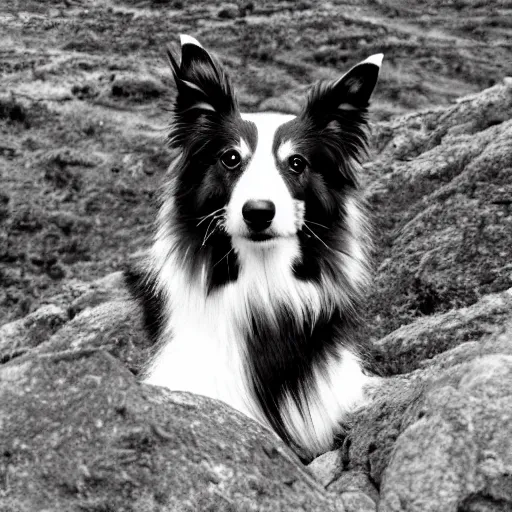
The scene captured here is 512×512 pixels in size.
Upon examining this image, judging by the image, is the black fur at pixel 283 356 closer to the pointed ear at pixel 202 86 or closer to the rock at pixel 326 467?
the rock at pixel 326 467

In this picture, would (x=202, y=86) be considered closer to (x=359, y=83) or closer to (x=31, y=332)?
(x=359, y=83)

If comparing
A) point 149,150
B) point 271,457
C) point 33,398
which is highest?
point 33,398

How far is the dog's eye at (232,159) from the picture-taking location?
426 cm

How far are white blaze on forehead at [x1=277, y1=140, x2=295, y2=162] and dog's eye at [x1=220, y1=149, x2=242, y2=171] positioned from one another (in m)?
0.22

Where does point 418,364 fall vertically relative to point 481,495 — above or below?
below

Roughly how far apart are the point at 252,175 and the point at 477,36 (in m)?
12.5

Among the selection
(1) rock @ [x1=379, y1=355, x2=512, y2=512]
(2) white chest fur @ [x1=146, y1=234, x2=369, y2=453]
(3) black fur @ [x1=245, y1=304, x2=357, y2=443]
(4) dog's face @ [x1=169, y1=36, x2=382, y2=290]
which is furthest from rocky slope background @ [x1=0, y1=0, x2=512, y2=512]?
(4) dog's face @ [x1=169, y1=36, x2=382, y2=290]

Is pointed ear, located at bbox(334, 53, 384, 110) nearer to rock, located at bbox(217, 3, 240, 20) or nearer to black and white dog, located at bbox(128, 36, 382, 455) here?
black and white dog, located at bbox(128, 36, 382, 455)

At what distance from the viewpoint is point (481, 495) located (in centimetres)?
254

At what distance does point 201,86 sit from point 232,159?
0.51m

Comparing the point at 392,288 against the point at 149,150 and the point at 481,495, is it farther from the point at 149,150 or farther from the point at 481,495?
the point at 149,150

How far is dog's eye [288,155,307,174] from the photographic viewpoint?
4.30 m

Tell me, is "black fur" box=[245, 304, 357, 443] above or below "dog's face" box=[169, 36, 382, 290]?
below

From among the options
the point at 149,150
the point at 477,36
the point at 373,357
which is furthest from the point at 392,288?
the point at 477,36
